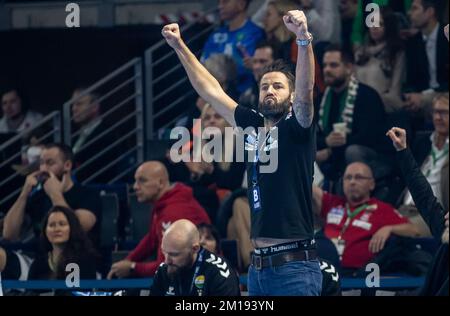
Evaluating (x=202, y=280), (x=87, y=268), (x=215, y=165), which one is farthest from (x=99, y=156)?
(x=202, y=280)

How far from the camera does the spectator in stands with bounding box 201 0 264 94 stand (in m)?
12.2

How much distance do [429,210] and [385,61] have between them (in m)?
Answer: 3.79

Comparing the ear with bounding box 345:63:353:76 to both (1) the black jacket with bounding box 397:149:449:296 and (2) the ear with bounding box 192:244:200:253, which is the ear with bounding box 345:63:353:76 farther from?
(1) the black jacket with bounding box 397:149:449:296

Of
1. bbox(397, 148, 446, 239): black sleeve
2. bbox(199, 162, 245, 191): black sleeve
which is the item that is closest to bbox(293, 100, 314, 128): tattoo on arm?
bbox(397, 148, 446, 239): black sleeve

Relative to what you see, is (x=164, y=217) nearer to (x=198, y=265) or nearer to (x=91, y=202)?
(x=91, y=202)

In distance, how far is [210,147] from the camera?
11.4 metres

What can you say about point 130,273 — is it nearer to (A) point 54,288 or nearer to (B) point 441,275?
(A) point 54,288

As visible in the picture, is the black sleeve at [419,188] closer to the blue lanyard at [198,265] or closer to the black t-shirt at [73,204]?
the blue lanyard at [198,265]

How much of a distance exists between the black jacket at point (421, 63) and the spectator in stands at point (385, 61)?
8 cm

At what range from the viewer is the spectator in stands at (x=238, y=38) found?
1224cm

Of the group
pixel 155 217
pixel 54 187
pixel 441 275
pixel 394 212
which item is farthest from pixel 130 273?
pixel 441 275

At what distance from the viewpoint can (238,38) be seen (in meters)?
12.4

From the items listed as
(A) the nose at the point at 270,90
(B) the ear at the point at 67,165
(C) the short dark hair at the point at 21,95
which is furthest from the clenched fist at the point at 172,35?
(C) the short dark hair at the point at 21,95
